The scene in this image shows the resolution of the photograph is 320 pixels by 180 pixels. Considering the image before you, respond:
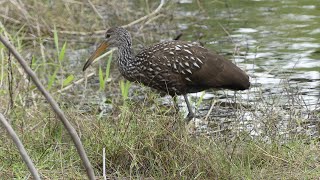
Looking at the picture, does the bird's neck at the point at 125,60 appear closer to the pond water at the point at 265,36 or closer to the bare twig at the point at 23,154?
the pond water at the point at 265,36

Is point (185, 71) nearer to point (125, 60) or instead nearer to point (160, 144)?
point (125, 60)

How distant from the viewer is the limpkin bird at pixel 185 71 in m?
7.04

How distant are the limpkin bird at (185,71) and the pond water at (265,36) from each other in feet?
1.02

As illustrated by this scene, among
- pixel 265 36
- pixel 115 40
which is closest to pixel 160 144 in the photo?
pixel 115 40

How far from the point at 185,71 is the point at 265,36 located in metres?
3.71

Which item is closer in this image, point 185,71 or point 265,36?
point 185,71

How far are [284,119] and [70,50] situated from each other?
470 centimetres

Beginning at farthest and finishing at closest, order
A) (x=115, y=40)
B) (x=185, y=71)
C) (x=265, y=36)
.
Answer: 1. (x=265, y=36)
2. (x=115, y=40)
3. (x=185, y=71)

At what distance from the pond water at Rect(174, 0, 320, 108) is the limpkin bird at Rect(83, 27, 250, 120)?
0.31 metres

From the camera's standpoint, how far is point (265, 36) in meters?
10.6

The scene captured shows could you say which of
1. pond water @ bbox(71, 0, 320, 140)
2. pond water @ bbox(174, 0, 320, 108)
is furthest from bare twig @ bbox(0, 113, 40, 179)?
pond water @ bbox(174, 0, 320, 108)

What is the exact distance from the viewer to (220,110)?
7445 mm

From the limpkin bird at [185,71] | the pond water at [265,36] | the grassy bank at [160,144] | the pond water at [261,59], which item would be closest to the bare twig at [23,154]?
the grassy bank at [160,144]

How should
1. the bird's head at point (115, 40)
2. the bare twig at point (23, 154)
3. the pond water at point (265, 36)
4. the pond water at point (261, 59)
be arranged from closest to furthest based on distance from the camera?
1. the bare twig at point (23, 154)
2. the pond water at point (261, 59)
3. the bird's head at point (115, 40)
4. the pond water at point (265, 36)
